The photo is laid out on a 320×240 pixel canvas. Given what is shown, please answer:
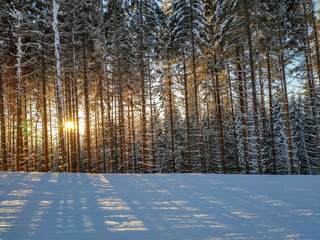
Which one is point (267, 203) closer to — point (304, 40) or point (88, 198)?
point (88, 198)

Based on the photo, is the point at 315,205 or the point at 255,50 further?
the point at 255,50

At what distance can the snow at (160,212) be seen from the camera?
2564 millimetres

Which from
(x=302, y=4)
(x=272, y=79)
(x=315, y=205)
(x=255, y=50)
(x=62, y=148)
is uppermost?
(x=302, y=4)

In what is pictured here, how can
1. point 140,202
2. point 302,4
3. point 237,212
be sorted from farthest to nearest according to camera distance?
point 302,4 < point 140,202 < point 237,212

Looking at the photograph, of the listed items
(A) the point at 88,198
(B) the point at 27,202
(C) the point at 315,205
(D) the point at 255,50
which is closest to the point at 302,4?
(D) the point at 255,50

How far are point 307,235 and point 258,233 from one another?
62cm

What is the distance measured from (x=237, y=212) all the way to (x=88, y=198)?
3071 mm

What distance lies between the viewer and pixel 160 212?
333cm

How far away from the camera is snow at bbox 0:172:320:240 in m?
2.56

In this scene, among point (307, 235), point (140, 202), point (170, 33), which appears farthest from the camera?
point (170, 33)

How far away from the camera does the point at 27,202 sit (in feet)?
12.5

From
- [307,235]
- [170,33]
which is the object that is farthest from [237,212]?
[170,33]

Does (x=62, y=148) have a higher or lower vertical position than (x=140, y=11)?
lower

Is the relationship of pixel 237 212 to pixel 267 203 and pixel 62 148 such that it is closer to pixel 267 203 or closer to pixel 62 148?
pixel 267 203
